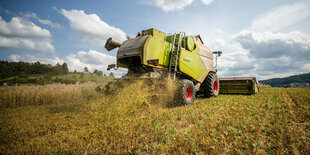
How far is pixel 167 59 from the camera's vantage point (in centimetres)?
532

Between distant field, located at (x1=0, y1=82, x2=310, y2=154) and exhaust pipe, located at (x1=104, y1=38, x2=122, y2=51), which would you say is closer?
distant field, located at (x1=0, y1=82, x2=310, y2=154)

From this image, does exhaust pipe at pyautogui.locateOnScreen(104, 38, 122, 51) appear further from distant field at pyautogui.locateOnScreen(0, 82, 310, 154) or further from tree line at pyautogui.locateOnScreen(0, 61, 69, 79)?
tree line at pyautogui.locateOnScreen(0, 61, 69, 79)

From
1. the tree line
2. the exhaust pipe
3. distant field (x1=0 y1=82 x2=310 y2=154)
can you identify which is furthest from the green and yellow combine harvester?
the tree line

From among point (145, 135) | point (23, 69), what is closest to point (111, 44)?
point (145, 135)

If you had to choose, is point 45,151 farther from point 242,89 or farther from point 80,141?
point 242,89

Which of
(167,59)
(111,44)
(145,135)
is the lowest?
(145,135)

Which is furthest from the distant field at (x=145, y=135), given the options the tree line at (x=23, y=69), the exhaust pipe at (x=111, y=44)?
the tree line at (x=23, y=69)

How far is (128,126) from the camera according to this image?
9.93 ft

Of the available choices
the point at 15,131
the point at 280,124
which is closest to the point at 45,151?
the point at 15,131

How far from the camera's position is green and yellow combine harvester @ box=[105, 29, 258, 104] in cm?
475

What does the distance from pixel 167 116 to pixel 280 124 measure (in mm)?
2465

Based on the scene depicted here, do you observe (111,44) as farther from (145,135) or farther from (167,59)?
(145,135)

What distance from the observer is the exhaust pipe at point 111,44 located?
569cm

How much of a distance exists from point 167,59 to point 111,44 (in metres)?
2.30
